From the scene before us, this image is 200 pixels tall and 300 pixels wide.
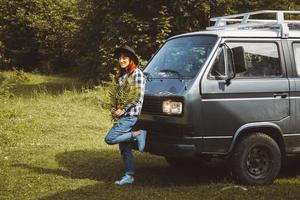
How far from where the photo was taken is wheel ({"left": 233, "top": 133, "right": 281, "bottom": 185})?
8.38 meters

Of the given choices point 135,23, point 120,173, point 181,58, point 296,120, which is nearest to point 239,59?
point 181,58

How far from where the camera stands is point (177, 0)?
20094mm

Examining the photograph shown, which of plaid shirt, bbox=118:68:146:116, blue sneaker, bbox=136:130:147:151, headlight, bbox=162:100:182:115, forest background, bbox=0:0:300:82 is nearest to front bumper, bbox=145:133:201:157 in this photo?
blue sneaker, bbox=136:130:147:151

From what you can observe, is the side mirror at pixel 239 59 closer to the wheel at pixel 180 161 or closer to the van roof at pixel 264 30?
the van roof at pixel 264 30

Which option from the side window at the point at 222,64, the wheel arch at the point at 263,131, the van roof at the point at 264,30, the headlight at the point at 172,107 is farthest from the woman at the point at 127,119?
the wheel arch at the point at 263,131

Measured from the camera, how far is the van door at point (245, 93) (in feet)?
27.1

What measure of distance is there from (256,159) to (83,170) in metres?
2.87

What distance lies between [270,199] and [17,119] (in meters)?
8.17

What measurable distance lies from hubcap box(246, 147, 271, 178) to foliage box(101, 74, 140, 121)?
6.20 feet

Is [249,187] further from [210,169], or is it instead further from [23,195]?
[23,195]

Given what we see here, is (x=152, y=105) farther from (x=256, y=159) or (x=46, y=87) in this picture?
(x=46, y=87)

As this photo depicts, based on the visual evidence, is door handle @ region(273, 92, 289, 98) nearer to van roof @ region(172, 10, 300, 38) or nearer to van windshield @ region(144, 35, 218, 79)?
van roof @ region(172, 10, 300, 38)

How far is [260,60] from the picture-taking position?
28.8 feet

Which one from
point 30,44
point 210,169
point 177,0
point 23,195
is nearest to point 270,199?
point 210,169
